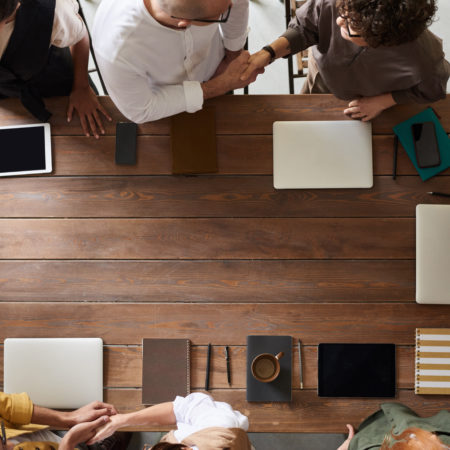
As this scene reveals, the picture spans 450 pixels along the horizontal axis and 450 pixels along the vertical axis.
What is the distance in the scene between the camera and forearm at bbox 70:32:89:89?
65.9 inches

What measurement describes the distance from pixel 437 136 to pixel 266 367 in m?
1.18

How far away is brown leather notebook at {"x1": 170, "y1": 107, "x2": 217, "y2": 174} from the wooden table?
4 cm

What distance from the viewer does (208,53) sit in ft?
5.08

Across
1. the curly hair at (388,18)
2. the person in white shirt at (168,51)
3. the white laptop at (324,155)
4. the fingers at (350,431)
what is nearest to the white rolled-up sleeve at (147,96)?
the person in white shirt at (168,51)

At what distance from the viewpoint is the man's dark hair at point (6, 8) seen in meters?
1.17

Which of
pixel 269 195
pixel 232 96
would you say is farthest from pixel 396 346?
pixel 232 96

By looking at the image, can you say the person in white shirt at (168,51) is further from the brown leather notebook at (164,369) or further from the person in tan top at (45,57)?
the brown leather notebook at (164,369)

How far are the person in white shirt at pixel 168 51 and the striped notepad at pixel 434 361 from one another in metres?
1.27

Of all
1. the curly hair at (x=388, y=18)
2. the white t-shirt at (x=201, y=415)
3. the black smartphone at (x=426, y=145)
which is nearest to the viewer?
the curly hair at (x=388, y=18)

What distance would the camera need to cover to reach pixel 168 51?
1.42 meters

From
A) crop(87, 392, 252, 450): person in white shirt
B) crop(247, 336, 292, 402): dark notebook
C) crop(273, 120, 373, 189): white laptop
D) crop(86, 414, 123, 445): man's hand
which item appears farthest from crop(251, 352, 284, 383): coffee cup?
crop(273, 120, 373, 189): white laptop

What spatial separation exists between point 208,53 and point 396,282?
3.88ft

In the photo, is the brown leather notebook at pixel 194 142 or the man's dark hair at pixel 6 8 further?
the brown leather notebook at pixel 194 142

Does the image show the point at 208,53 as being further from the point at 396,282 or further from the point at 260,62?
the point at 396,282
